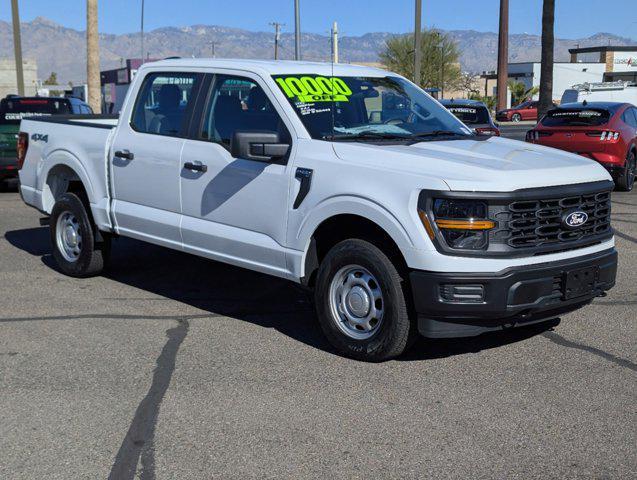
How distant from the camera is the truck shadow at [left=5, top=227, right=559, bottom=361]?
6.42m

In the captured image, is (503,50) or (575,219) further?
(503,50)

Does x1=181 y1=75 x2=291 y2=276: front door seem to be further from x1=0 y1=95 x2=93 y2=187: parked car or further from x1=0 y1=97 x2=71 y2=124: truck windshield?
x1=0 y1=97 x2=71 y2=124: truck windshield

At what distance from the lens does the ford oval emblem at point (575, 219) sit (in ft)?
18.7

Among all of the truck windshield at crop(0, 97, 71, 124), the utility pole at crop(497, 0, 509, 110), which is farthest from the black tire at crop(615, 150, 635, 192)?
the utility pole at crop(497, 0, 509, 110)

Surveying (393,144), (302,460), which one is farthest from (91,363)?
(393,144)

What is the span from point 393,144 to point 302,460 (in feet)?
8.34

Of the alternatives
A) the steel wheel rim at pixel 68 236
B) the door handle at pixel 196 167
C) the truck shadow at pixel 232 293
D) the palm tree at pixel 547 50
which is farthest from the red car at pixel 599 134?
the door handle at pixel 196 167

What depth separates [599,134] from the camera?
15.2m

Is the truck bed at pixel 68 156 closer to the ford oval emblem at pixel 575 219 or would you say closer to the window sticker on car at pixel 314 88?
the window sticker on car at pixel 314 88

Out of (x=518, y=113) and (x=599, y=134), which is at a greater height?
(x=599, y=134)

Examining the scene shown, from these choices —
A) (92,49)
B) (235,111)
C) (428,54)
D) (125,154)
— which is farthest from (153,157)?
(428,54)

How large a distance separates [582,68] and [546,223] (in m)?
92.0

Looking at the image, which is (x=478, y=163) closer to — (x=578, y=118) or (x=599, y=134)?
(x=599, y=134)

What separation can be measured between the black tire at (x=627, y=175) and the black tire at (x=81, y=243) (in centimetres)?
1006
